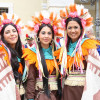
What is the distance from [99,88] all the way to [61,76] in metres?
0.54

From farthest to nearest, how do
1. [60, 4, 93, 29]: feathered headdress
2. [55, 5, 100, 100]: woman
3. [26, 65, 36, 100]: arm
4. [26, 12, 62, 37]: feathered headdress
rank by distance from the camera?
1. [26, 12, 62, 37]: feathered headdress
2. [60, 4, 93, 29]: feathered headdress
3. [26, 65, 36, 100]: arm
4. [55, 5, 100, 100]: woman

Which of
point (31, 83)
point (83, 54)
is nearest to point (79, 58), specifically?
point (83, 54)

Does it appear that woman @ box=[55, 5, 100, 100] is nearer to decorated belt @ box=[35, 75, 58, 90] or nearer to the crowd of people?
the crowd of people

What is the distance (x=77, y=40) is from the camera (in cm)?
258

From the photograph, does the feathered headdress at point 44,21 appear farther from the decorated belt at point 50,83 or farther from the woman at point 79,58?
the decorated belt at point 50,83

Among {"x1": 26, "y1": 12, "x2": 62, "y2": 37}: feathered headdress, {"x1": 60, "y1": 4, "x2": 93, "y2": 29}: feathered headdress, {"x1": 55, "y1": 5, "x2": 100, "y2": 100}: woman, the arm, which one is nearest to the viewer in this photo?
{"x1": 55, "y1": 5, "x2": 100, "y2": 100}: woman

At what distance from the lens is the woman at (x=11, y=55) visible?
228 centimetres

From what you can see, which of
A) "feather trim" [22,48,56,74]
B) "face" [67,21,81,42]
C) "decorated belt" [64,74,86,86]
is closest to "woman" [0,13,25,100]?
"feather trim" [22,48,56,74]

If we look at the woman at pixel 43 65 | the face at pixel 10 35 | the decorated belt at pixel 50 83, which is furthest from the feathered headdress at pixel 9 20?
the decorated belt at pixel 50 83

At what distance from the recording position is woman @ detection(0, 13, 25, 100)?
2.28m

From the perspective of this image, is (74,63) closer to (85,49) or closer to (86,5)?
(85,49)

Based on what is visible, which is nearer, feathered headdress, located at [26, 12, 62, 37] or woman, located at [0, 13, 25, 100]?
woman, located at [0, 13, 25, 100]

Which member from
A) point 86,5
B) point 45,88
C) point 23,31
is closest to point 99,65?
point 45,88

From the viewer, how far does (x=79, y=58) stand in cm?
239
